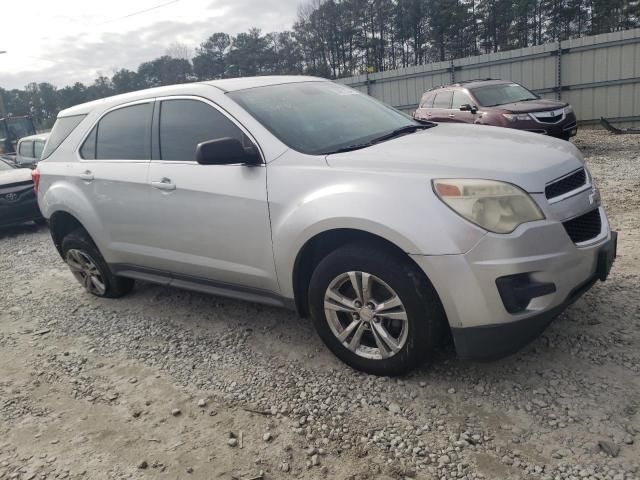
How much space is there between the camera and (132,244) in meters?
4.20

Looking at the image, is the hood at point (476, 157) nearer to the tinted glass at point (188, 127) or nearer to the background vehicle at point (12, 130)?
the tinted glass at point (188, 127)

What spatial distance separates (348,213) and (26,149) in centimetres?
1205

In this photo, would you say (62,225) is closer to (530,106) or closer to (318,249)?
(318,249)

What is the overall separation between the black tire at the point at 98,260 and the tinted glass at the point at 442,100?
29.4 ft

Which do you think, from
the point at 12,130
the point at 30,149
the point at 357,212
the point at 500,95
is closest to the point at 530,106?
the point at 500,95

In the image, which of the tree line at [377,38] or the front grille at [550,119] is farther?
the tree line at [377,38]

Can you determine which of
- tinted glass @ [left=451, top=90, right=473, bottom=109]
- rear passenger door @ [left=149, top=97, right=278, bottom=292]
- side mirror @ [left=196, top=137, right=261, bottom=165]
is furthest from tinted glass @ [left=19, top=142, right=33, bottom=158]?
side mirror @ [left=196, top=137, right=261, bottom=165]

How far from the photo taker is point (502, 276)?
2531mm

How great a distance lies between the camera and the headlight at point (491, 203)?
2.56 meters

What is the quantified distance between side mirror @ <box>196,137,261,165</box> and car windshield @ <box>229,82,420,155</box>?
0.22 metres

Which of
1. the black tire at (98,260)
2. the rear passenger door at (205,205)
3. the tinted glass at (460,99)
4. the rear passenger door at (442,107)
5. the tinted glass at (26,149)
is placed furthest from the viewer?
the tinted glass at (26,149)

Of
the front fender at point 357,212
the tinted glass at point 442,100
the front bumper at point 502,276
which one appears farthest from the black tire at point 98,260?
the tinted glass at point 442,100

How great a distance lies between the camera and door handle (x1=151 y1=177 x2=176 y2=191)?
3721mm

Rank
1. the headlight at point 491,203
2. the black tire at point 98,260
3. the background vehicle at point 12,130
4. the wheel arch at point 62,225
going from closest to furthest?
the headlight at point 491,203
the black tire at point 98,260
the wheel arch at point 62,225
the background vehicle at point 12,130
